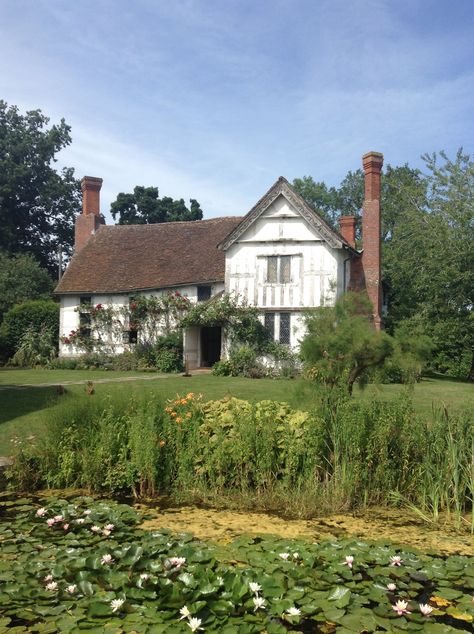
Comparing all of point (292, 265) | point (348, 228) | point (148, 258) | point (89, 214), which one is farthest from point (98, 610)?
point (89, 214)

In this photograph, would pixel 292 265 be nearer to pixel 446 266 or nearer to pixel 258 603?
pixel 446 266

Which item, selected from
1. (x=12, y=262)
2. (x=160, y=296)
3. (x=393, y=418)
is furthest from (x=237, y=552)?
(x=12, y=262)

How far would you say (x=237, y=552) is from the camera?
4.54 metres

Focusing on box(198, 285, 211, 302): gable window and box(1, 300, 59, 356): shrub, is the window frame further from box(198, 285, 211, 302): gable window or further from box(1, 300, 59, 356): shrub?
box(1, 300, 59, 356): shrub

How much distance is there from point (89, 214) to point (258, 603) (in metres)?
29.7

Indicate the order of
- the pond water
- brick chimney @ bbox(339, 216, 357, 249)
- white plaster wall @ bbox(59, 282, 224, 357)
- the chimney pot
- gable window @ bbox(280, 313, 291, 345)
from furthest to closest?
the chimney pot
brick chimney @ bbox(339, 216, 357, 249)
white plaster wall @ bbox(59, 282, 224, 357)
gable window @ bbox(280, 313, 291, 345)
the pond water

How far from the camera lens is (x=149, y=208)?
49.0m

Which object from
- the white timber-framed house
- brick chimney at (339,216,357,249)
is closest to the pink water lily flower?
the white timber-framed house

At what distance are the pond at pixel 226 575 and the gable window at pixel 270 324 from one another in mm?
17417

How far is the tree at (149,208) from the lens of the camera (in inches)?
1908

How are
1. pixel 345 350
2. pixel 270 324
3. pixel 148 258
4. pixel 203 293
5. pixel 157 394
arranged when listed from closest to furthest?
pixel 157 394 → pixel 345 350 → pixel 270 324 → pixel 203 293 → pixel 148 258

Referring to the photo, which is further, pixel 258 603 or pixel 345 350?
pixel 345 350

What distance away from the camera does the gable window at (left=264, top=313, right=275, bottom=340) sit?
75.2 feet

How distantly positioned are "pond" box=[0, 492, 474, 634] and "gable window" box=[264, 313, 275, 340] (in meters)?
17.4
